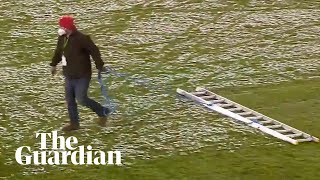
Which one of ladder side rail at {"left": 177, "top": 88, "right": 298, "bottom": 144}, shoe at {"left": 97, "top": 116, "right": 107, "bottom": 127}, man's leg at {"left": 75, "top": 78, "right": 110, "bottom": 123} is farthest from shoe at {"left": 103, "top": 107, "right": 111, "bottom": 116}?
ladder side rail at {"left": 177, "top": 88, "right": 298, "bottom": 144}

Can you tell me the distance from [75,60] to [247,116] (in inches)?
120

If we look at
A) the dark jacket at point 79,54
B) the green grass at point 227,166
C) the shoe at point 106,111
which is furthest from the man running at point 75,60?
the green grass at point 227,166

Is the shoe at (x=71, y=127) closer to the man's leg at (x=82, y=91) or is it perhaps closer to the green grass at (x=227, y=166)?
the man's leg at (x=82, y=91)

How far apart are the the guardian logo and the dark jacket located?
1068 millimetres

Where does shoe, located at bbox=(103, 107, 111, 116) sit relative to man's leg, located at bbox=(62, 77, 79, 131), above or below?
below

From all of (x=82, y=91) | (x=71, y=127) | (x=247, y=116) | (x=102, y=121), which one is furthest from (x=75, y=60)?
(x=247, y=116)

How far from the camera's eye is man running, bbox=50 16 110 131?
11602 millimetres

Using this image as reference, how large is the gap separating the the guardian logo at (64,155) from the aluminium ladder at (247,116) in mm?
2426

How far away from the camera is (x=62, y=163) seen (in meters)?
10.9

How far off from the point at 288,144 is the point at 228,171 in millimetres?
1462

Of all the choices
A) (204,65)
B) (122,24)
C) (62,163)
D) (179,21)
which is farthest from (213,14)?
(62,163)

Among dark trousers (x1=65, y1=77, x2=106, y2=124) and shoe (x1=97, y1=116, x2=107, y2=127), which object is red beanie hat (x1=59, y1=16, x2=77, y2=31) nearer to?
dark trousers (x1=65, y1=77, x2=106, y2=124)

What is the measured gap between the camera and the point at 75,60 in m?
11.7

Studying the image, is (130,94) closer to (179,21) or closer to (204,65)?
(204,65)
